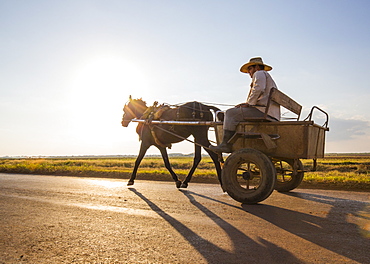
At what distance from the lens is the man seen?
625 cm

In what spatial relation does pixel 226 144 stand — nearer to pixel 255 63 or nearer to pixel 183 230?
pixel 255 63

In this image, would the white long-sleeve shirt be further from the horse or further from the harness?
the harness

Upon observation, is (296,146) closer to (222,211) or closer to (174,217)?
(222,211)

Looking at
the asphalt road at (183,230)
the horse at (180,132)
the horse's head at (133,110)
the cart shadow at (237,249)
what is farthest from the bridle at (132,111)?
the cart shadow at (237,249)

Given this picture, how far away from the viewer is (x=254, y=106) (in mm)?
6371

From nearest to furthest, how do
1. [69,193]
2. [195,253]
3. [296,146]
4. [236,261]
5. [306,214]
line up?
[236,261], [195,253], [306,214], [296,146], [69,193]

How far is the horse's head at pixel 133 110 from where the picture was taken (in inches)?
440

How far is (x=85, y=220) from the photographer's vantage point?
15.4ft

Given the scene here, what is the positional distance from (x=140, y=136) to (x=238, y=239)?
719 cm

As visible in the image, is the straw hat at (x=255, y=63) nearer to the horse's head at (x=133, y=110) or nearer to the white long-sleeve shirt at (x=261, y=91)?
the white long-sleeve shirt at (x=261, y=91)

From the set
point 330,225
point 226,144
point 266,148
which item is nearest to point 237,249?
point 330,225

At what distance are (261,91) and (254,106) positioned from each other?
33cm

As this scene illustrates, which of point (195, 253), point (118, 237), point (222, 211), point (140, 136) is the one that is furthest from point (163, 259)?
point (140, 136)

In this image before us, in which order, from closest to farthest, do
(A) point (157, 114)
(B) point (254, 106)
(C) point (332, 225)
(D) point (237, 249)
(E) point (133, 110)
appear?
(D) point (237, 249), (C) point (332, 225), (B) point (254, 106), (A) point (157, 114), (E) point (133, 110)
